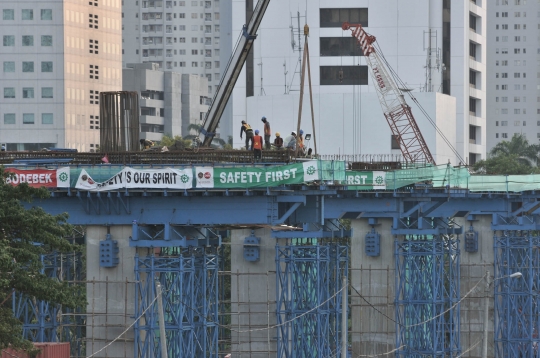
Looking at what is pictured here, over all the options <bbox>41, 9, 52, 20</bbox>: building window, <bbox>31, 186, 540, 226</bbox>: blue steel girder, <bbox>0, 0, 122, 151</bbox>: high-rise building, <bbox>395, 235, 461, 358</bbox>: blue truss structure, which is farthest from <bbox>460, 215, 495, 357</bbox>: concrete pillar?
<bbox>41, 9, 52, 20</bbox>: building window

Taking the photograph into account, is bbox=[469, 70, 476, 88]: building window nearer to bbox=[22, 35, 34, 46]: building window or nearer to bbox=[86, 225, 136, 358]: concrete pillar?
bbox=[22, 35, 34, 46]: building window

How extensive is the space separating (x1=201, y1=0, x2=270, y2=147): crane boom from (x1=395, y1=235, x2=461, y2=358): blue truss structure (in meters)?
12.8

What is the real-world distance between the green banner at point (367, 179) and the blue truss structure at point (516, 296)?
16131 mm

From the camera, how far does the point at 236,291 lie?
80000 millimetres

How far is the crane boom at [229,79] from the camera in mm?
76250

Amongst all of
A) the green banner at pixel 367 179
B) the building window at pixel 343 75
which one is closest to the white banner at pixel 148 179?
the green banner at pixel 367 179

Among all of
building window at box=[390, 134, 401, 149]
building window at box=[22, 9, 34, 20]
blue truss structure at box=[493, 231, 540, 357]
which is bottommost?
blue truss structure at box=[493, 231, 540, 357]

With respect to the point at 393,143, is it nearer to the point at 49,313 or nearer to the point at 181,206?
the point at 49,313

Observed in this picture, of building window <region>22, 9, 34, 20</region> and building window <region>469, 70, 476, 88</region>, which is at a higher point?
building window <region>22, 9, 34, 20</region>

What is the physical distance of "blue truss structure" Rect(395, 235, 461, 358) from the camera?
257 ft

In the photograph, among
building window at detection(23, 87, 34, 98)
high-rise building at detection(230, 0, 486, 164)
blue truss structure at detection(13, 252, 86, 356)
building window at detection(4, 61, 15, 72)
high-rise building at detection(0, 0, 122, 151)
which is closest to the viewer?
blue truss structure at detection(13, 252, 86, 356)

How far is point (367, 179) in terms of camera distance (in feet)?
238

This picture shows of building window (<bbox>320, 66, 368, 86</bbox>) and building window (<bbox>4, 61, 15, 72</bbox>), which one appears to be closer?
building window (<bbox>320, 66, 368, 86</bbox>)

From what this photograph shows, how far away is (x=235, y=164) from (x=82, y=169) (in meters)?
6.42
